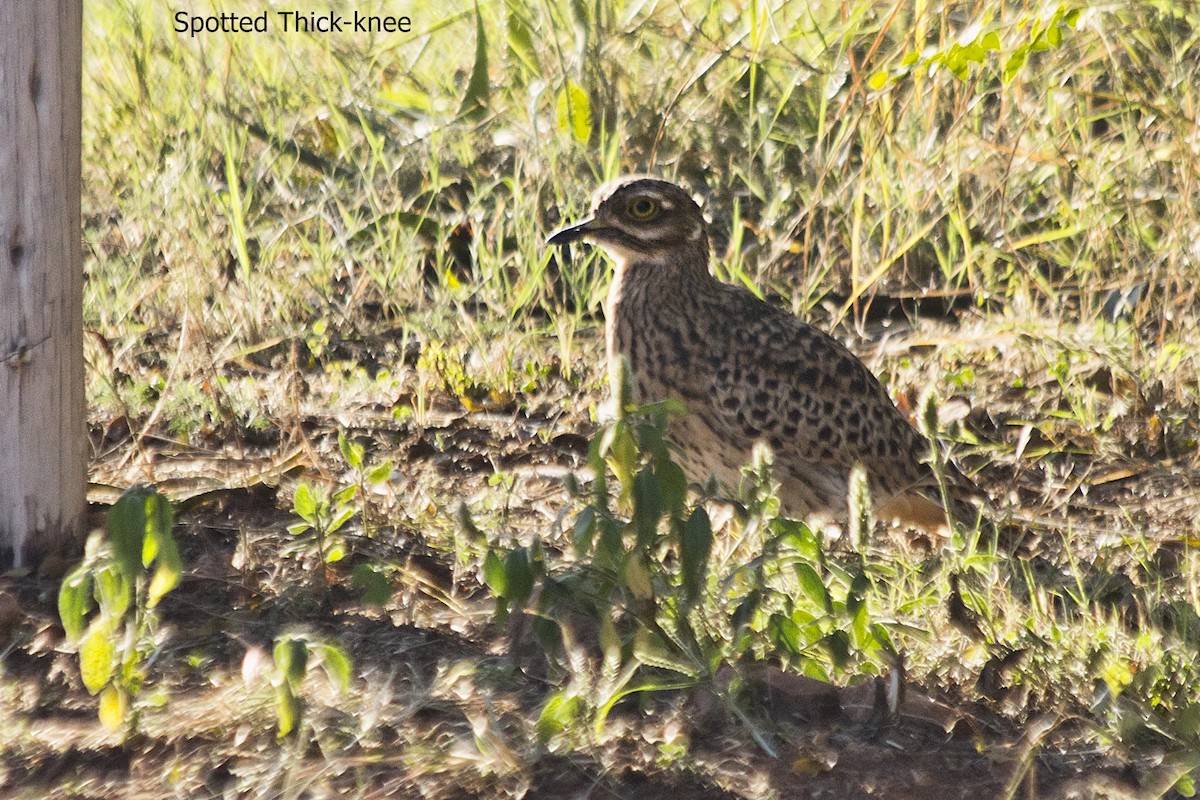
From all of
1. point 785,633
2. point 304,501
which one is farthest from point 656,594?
point 304,501

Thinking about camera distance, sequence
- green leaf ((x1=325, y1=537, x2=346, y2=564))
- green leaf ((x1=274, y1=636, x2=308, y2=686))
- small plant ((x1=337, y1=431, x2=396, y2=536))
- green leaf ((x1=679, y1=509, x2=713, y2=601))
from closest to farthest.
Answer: green leaf ((x1=274, y1=636, x2=308, y2=686)) < green leaf ((x1=679, y1=509, x2=713, y2=601)) < green leaf ((x1=325, y1=537, x2=346, y2=564)) < small plant ((x1=337, y1=431, x2=396, y2=536))

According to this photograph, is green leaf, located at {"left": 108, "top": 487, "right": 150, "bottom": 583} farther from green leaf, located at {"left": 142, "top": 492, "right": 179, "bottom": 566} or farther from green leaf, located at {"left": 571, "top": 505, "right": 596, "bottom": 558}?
green leaf, located at {"left": 571, "top": 505, "right": 596, "bottom": 558}

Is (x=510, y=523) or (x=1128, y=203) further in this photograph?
(x=1128, y=203)

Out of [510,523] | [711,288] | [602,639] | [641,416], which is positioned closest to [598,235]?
[711,288]

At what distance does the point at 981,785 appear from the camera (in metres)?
2.69

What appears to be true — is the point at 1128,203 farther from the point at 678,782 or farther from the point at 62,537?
the point at 62,537

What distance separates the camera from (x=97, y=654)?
105 inches

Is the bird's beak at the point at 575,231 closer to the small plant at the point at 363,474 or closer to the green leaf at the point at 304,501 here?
the small plant at the point at 363,474

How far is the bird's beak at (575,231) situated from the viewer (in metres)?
4.47

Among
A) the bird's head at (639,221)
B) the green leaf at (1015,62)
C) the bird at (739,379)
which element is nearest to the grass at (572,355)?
the green leaf at (1015,62)

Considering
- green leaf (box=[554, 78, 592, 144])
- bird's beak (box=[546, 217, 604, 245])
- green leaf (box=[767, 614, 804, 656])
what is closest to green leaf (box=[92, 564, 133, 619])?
green leaf (box=[767, 614, 804, 656])

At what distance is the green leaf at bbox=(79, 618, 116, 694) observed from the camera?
265cm

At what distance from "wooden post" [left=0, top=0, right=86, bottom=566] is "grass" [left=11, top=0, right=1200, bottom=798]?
0.21m

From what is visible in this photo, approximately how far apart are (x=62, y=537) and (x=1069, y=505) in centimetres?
264
